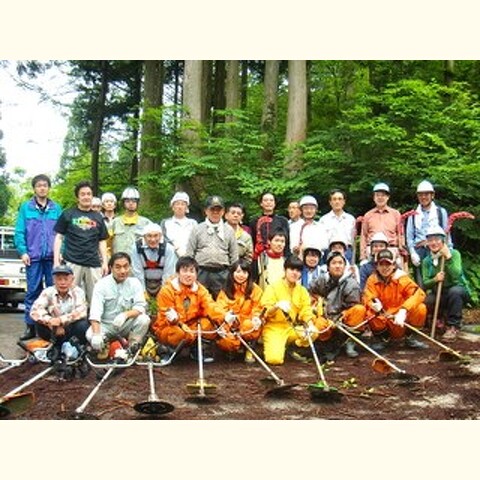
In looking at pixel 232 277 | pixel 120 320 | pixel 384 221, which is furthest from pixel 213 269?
pixel 384 221

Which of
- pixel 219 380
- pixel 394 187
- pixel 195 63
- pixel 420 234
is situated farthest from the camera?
pixel 195 63

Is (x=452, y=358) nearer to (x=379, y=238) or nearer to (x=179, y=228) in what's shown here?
(x=379, y=238)

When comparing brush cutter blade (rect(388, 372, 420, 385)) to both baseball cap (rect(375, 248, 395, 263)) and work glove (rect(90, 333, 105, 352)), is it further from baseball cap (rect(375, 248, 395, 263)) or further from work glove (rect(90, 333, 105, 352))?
work glove (rect(90, 333, 105, 352))

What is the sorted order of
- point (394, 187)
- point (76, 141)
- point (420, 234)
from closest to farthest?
point (420, 234) < point (394, 187) < point (76, 141)

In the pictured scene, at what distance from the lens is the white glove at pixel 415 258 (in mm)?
6477

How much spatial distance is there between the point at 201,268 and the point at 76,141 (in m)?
11.7

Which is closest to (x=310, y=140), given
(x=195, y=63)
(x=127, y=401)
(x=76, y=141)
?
(x=195, y=63)

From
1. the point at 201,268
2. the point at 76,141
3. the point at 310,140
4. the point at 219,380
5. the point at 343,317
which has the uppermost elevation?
the point at 76,141

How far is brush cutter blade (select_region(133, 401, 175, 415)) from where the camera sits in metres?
3.81

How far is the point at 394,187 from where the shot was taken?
871 cm

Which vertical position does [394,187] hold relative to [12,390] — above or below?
above

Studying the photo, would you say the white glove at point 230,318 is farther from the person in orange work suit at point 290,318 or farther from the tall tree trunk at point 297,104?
the tall tree trunk at point 297,104

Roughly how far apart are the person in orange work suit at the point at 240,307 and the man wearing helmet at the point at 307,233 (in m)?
0.82

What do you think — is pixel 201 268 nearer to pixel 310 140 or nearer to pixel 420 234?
pixel 420 234
